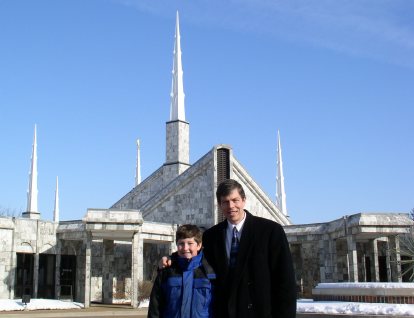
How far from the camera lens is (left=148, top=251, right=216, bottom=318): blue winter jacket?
4445 millimetres

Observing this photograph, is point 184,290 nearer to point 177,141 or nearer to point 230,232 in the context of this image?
point 230,232

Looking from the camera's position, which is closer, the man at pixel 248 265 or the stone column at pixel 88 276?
the man at pixel 248 265

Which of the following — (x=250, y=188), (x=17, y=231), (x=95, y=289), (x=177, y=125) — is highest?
(x=177, y=125)

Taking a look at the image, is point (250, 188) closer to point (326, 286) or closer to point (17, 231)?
point (17, 231)

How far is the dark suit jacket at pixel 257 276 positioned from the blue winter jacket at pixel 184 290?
0.11 m

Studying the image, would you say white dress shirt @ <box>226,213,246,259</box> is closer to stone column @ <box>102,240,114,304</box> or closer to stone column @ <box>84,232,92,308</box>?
stone column @ <box>84,232,92,308</box>

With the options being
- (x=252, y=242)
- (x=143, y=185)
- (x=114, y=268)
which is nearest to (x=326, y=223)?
(x=114, y=268)

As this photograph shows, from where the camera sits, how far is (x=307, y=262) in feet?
102

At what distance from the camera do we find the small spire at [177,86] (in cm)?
3919

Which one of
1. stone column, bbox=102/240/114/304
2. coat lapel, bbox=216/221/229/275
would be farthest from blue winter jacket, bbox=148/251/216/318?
stone column, bbox=102/240/114/304

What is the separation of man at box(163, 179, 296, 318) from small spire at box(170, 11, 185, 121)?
34.0 meters

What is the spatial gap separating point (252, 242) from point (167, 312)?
2.92ft

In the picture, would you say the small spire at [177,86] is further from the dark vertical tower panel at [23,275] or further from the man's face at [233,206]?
the man's face at [233,206]

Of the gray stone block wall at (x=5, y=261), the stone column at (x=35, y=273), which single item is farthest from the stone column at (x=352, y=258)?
the gray stone block wall at (x=5, y=261)
